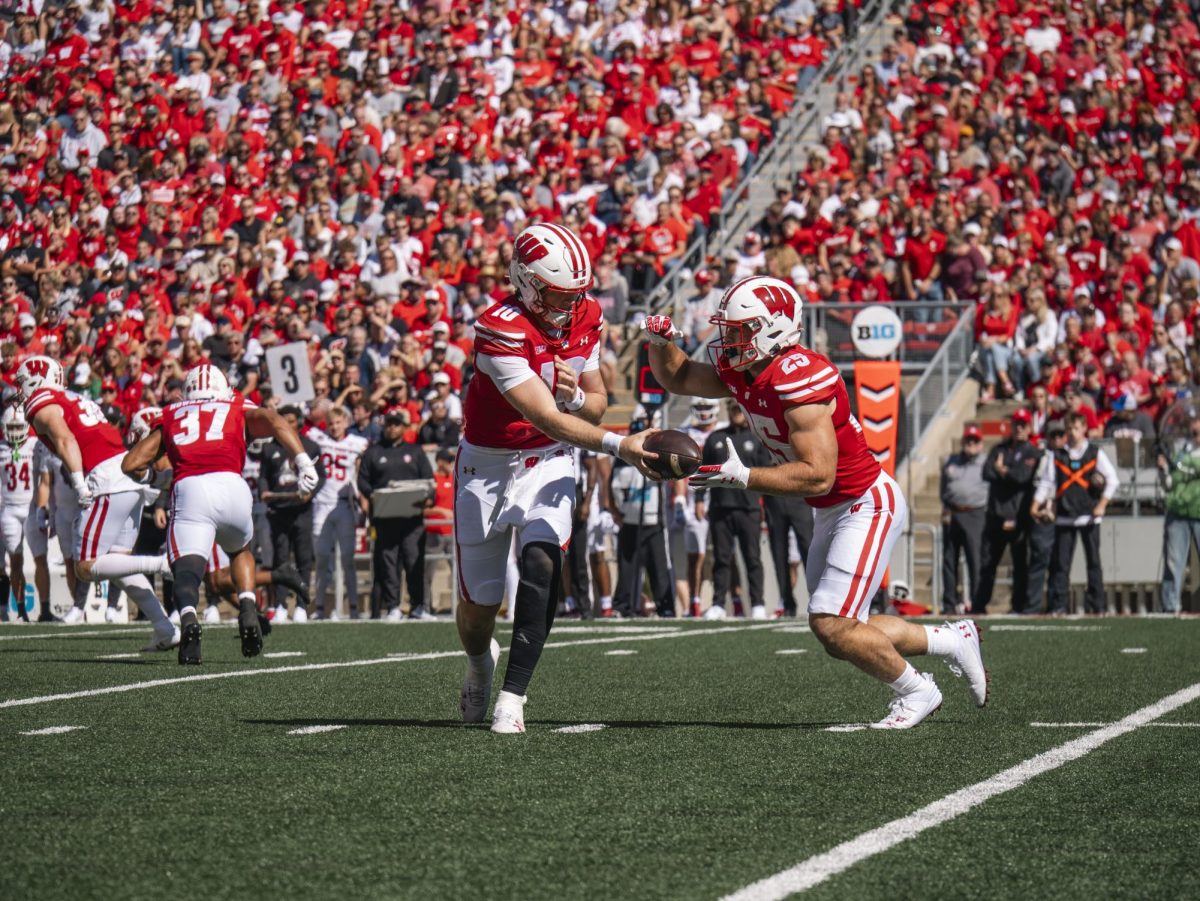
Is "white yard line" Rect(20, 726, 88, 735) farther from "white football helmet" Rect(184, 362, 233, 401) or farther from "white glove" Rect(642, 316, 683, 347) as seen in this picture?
"white football helmet" Rect(184, 362, 233, 401)

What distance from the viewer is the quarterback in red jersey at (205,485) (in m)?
10.1

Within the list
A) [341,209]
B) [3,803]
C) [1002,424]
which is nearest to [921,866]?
[3,803]

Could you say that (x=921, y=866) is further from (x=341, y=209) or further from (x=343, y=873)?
(x=341, y=209)

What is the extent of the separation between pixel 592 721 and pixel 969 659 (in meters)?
1.53

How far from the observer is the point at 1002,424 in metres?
18.9

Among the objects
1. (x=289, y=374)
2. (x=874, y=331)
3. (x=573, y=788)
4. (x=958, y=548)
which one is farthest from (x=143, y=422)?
(x=573, y=788)

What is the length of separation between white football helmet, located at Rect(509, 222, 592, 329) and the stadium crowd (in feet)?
34.7

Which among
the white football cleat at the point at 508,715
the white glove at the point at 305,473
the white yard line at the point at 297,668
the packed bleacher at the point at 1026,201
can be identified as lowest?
the white yard line at the point at 297,668

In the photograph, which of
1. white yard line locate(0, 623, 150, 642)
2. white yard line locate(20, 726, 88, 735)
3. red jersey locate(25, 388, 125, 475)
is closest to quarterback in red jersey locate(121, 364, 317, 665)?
red jersey locate(25, 388, 125, 475)

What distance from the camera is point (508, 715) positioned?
6.86 metres

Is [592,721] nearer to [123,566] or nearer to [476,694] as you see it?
[476,694]

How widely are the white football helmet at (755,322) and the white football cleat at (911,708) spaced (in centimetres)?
141

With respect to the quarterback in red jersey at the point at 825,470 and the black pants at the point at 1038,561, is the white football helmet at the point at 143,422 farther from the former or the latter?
the quarterback in red jersey at the point at 825,470

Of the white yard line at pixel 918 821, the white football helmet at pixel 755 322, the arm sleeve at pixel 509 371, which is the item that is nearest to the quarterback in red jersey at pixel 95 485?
the arm sleeve at pixel 509 371
